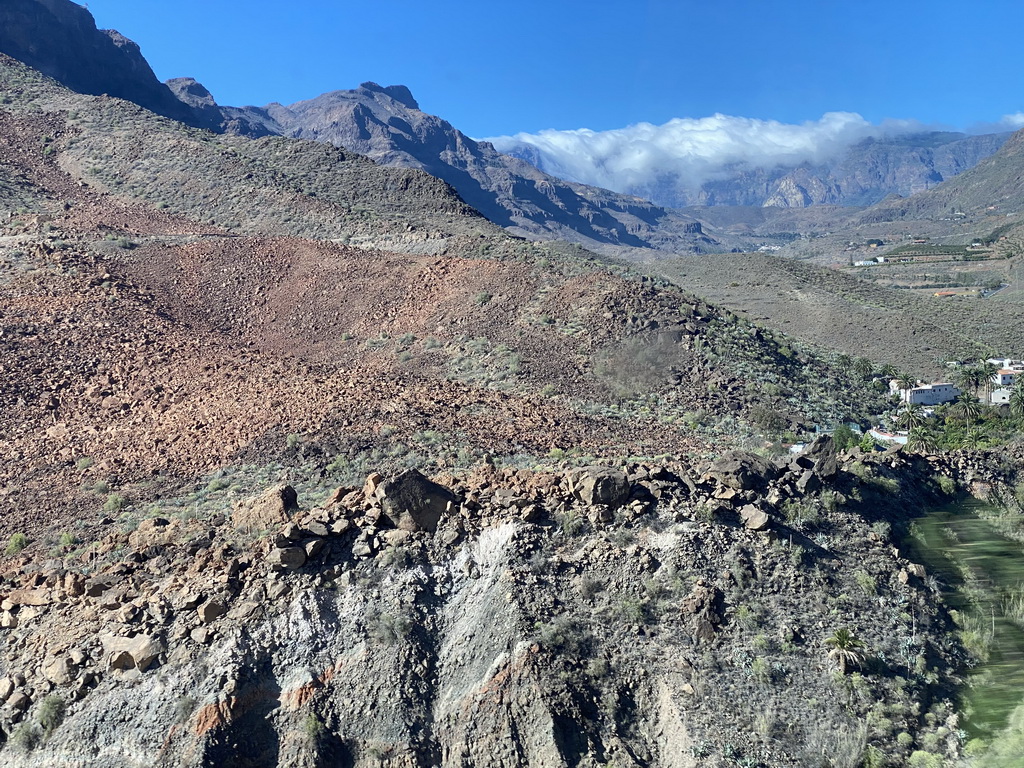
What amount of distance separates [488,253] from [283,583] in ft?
84.9

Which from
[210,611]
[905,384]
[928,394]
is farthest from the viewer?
[905,384]

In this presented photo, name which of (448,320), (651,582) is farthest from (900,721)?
(448,320)

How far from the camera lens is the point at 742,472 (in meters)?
13.0

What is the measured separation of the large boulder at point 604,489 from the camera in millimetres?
12328

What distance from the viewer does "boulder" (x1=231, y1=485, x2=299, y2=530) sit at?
43.0 ft

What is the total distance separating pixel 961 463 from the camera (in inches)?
631

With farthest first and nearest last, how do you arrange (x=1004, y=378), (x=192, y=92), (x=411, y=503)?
(x=192, y=92) < (x=1004, y=378) < (x=411, y=503)

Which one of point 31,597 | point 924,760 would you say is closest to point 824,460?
point 924,760

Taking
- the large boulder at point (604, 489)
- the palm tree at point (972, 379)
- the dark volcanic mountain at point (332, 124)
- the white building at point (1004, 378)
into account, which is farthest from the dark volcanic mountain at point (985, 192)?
the large boulder at point (604, 489)

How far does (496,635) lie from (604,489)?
8.68ft

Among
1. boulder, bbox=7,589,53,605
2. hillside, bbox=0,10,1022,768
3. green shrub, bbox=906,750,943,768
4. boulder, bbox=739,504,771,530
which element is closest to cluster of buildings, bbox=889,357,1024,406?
hillside, bbox=0,10,1022,768

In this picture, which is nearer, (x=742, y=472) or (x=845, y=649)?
(x=845, y=649)

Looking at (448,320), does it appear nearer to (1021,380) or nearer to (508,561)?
(508,561)

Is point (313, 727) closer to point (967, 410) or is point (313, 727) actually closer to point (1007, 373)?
point (967, 410)
